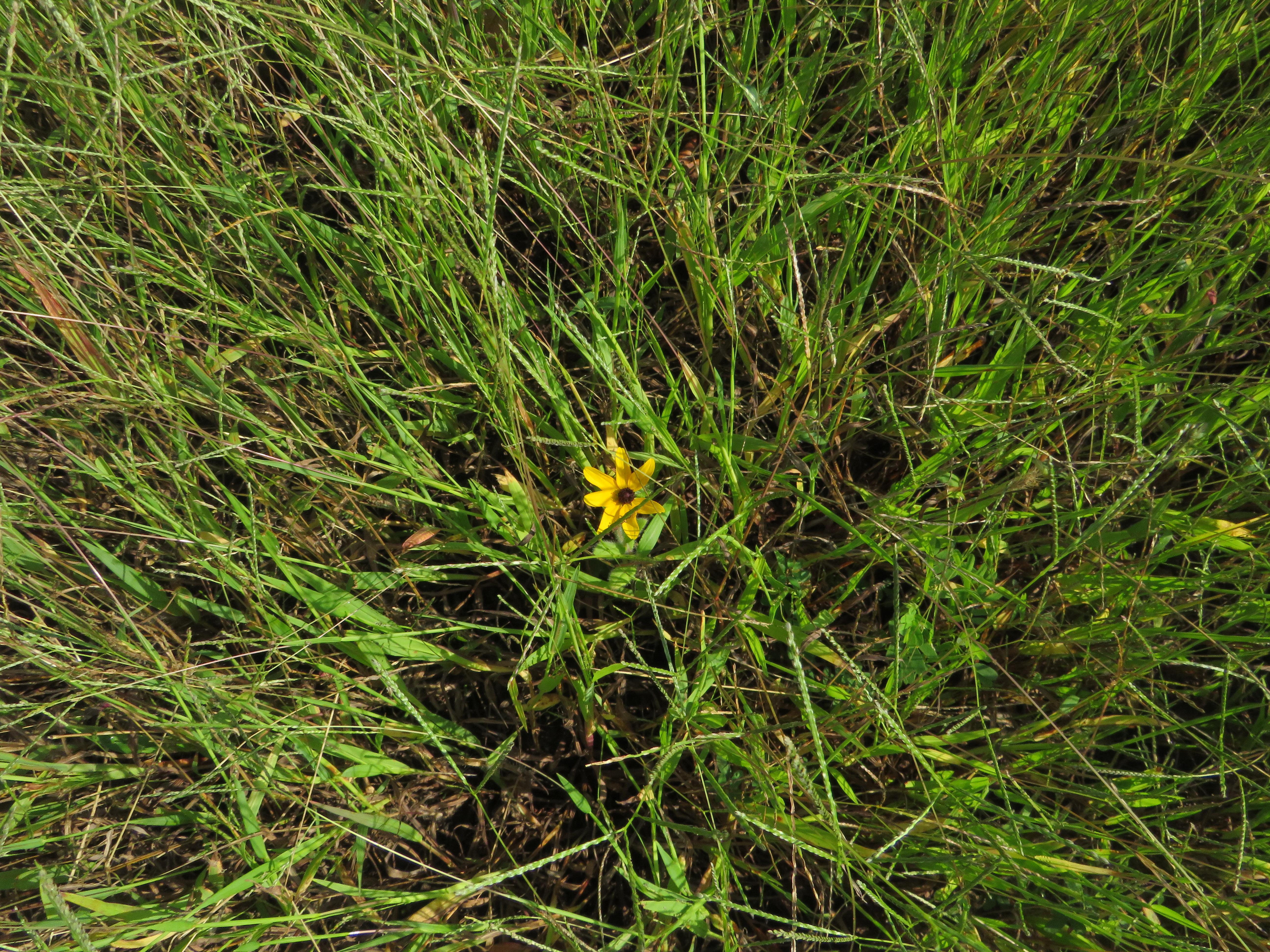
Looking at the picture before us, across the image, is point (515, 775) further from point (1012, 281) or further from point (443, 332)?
point (1012, 281)

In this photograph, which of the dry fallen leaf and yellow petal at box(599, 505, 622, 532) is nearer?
yellow petal at box(599, 505, 622, 532)

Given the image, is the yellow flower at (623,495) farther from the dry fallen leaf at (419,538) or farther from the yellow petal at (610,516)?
the dry fallen leaf at (419,538)

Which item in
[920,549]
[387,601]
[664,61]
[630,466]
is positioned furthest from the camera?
[664,61]

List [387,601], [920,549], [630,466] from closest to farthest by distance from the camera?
1. [920,549]
2. [630,466]
3. [387,601]

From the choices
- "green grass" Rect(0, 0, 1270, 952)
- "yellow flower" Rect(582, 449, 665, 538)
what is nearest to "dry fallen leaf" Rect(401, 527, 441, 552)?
"green grass" Rect(0, 0, 1270, 952)

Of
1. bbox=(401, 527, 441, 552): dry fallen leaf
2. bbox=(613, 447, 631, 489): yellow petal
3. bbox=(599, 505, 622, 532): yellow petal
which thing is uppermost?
bbox=(613, 447, 631, 489): yellow petal

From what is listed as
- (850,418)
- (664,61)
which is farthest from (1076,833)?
(664,61)

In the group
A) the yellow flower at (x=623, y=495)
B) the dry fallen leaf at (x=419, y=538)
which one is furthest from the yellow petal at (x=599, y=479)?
the dry fallen leaf at (x=419, y=538)

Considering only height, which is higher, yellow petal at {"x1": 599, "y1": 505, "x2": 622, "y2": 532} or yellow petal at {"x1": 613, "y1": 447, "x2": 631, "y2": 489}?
yellow petal at {"x1": 613, "y1": 447, "x2": 631, "y2": 489}

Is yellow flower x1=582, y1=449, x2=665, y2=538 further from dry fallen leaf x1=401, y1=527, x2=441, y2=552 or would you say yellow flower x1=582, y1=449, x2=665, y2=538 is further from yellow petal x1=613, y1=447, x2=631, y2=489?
dry fallen leaf x1=401, y1=527, x2=441, y2=552
